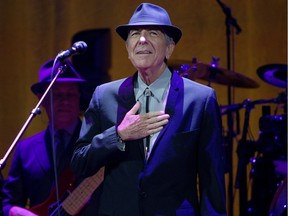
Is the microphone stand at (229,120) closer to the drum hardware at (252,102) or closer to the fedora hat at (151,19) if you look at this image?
the drum hardware at (252,102)

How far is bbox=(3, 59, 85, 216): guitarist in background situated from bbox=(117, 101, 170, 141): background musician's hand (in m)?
1.44

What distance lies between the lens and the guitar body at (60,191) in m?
3.64

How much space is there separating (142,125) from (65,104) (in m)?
1.85

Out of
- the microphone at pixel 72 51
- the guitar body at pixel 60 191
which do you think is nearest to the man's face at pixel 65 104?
the guitar body at pixel 60 191

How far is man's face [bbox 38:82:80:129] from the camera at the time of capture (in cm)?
413

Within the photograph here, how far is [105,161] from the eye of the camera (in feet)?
8.14

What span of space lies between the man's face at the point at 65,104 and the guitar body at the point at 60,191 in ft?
1.71

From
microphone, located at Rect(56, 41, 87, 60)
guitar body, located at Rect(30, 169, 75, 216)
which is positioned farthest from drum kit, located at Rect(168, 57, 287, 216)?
microphone, located at Rect(56, 41, 87, 60)

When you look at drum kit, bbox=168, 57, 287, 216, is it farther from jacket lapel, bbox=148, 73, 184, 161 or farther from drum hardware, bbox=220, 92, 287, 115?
jacket lapel, bbox=148, 73, 184, 161

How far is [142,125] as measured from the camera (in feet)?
7.91

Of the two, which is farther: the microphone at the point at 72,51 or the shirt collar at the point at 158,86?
the microphone at the point at 72,51

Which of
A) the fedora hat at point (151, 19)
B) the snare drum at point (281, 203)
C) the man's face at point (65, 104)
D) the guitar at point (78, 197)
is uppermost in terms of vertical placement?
the fedora hat at point (151, 19)

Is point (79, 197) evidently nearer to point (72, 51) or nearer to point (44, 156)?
point (44, 156)

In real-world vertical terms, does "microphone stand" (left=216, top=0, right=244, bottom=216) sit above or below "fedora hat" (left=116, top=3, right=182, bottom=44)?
below
